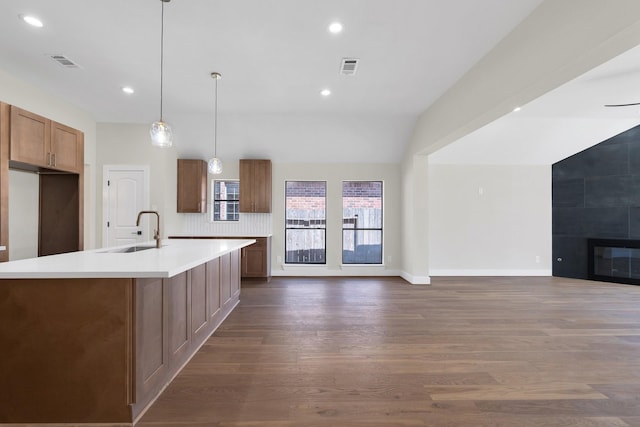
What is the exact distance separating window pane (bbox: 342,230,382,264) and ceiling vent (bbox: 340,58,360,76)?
3480 mm

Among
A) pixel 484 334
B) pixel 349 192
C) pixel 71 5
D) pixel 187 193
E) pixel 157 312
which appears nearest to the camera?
pixel 157 312

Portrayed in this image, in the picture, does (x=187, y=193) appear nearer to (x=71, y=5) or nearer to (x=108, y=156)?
(x=108, y=156)

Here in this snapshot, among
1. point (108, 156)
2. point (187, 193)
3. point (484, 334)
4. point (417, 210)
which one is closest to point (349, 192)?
point (417, 210)

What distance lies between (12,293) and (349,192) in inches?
210

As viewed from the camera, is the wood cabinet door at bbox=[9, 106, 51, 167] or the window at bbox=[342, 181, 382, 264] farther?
the window at bbox=[342, 181, 382, 264]

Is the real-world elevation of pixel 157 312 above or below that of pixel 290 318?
above

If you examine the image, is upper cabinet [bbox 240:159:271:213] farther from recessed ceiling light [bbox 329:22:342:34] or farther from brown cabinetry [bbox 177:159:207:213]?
recessed ceiling light [bbox 329:22:342:34]

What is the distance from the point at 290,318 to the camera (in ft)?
11.7

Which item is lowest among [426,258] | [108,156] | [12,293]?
[426,258]

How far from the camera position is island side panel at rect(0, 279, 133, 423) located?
1.66 metres

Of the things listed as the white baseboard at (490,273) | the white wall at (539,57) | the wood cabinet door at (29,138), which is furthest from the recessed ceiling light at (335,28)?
the white baseboard at (490,273)

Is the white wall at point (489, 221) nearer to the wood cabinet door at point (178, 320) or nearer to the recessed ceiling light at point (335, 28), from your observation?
the recessed ceiling light at point (335, 28)

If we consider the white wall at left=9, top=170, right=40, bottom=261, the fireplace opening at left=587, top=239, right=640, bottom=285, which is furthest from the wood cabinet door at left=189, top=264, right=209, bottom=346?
the fireplace opening at left=587, top=239, right=640, bottom=285

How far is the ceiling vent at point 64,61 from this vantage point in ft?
10.7
